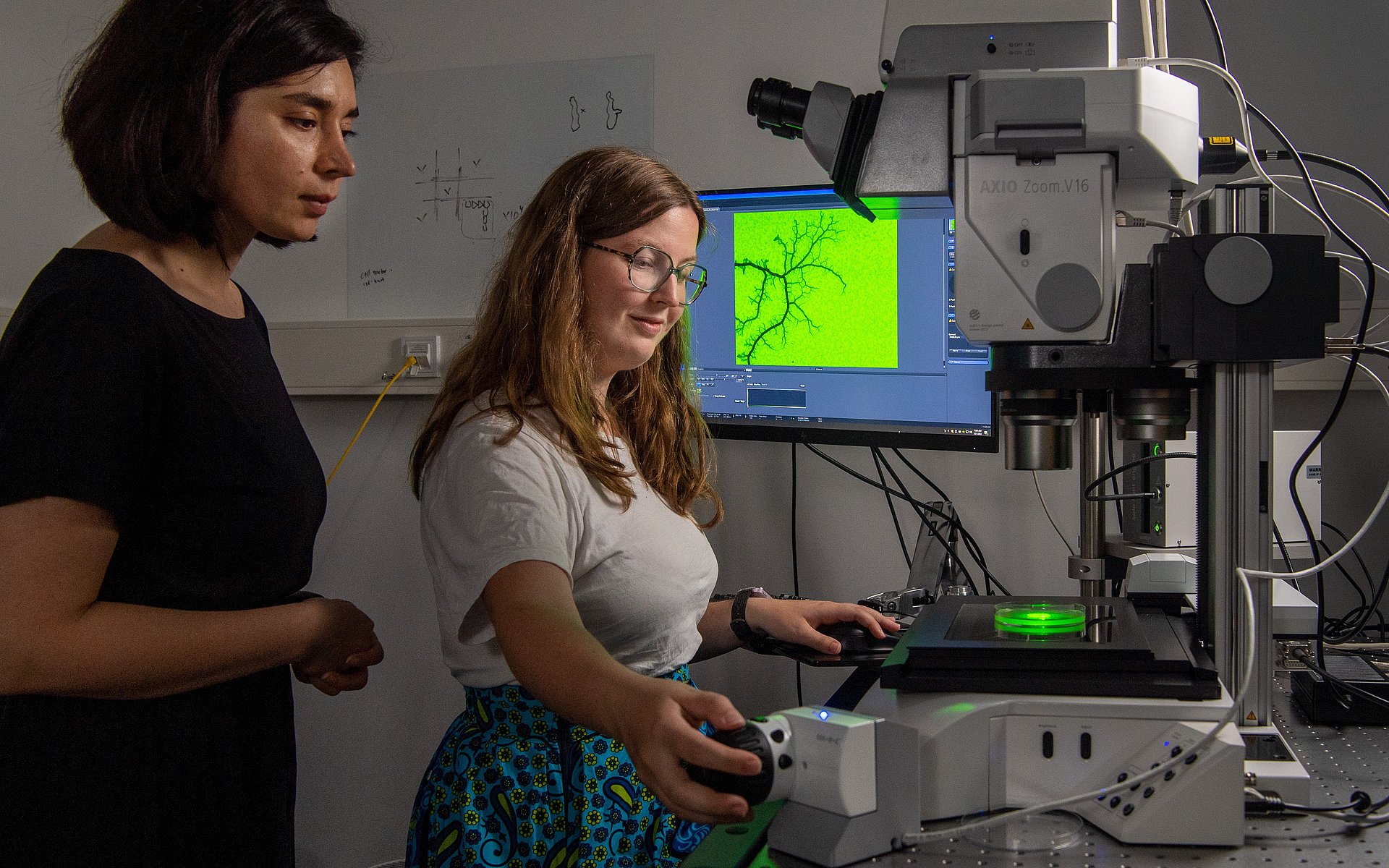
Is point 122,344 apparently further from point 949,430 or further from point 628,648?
point 949,430

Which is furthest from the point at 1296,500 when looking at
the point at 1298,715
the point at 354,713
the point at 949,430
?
the point at 354,713

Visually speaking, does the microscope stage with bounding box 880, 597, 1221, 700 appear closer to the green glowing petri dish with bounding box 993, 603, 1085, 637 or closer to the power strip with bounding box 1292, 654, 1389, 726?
the green glowing petri dish with bounding box 993, 603, 1085, 637

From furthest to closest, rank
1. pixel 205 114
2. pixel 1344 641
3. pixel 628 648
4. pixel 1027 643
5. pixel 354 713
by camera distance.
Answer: pixel 354 713
pixel 1344 641
pixel 628 648
pixel 205 114
pixel 1027 643

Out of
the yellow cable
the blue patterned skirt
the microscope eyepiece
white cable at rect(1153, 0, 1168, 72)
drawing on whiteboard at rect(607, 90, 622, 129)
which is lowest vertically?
the blue patterned skirt

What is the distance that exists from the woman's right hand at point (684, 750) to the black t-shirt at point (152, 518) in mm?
558

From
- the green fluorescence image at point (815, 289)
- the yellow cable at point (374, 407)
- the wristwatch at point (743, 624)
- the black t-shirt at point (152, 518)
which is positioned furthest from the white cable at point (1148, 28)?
the yellow cable at point (374, 407)

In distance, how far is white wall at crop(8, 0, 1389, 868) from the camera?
5.20 feet

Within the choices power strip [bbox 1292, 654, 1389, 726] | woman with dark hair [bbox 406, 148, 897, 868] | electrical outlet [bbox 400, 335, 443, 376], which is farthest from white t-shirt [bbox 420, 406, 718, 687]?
electrical outlet [bbox 400, 335, 443, 376]

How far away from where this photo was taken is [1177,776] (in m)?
0.65

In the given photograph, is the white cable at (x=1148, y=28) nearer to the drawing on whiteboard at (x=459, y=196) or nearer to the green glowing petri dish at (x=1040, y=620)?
the green glowing petri dish at (x=1040, y=620)

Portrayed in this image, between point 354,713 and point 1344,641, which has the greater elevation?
point 1344,641

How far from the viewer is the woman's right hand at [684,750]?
597 mm

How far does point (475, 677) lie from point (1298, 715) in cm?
81

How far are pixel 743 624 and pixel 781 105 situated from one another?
632 millimetres
